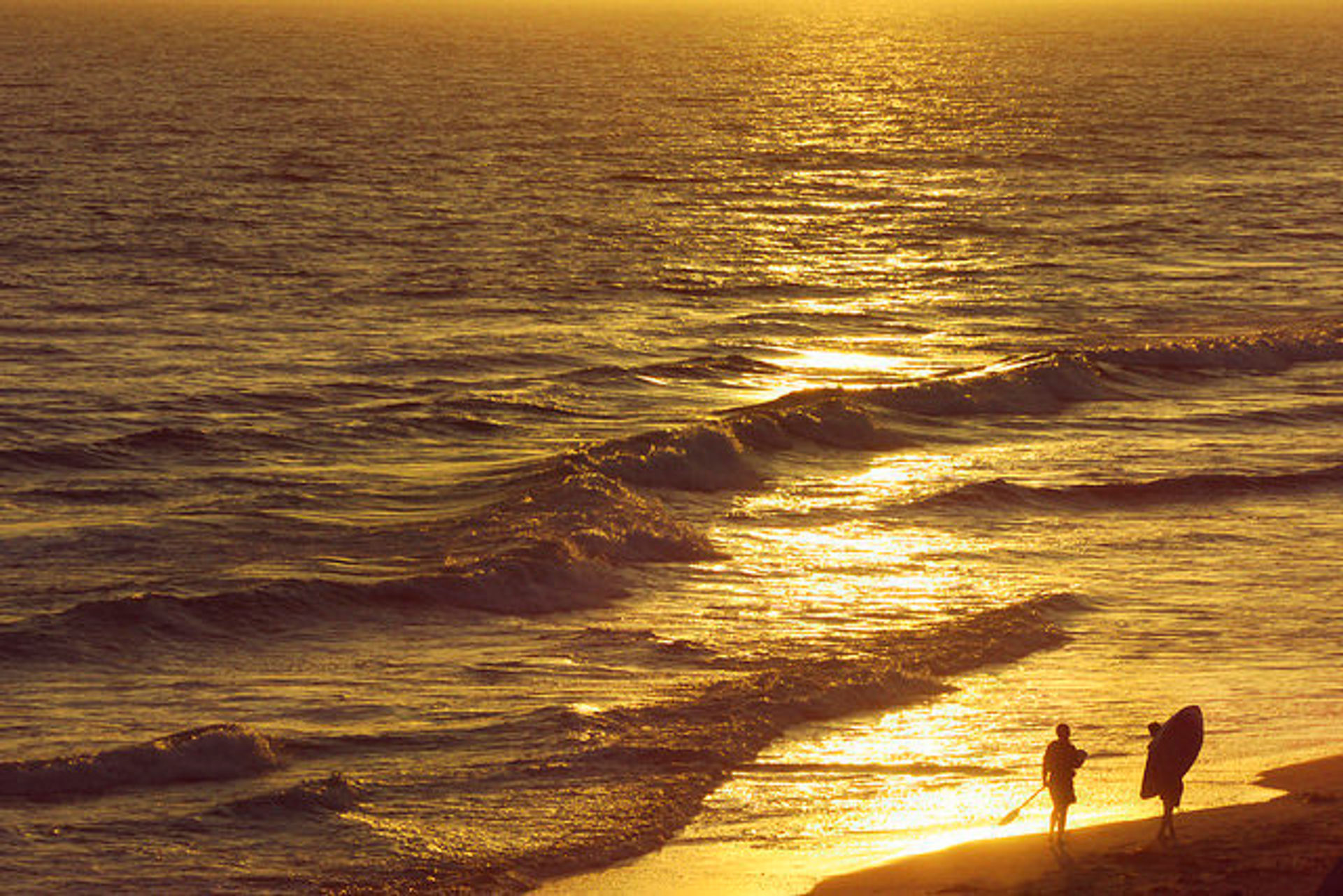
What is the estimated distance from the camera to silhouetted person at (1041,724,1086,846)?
13.6 m

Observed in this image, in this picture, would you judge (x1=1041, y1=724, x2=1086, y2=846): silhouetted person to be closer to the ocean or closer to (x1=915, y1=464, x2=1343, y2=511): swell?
the ocean

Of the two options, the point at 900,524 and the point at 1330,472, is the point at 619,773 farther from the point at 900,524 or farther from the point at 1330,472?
the point at 1330,472

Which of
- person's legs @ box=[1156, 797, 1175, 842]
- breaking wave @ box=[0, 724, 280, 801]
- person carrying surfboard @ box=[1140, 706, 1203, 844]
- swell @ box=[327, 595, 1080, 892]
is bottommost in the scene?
swell @ box=[327, 595, 1080, 892]

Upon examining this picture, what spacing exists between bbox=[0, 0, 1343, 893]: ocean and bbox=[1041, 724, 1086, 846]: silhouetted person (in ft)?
3.39

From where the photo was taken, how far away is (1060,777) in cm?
1358

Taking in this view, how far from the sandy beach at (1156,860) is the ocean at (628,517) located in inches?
22.9

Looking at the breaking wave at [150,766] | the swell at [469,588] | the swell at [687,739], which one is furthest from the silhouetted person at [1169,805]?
the swell at [469,588]

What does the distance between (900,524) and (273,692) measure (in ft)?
31.5

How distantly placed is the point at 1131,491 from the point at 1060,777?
12749mm

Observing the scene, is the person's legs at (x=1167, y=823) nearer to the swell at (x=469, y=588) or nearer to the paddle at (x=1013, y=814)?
the paddle at (x=1013, y=814)

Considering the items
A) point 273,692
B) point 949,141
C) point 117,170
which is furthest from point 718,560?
point 949,141

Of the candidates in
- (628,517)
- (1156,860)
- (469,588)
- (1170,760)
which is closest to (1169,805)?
(1170,760)

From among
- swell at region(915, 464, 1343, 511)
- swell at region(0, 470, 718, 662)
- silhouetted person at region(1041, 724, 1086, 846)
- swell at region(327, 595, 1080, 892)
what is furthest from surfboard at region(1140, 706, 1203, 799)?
swell at region(915, 464, 1343, 511)

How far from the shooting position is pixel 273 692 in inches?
694
